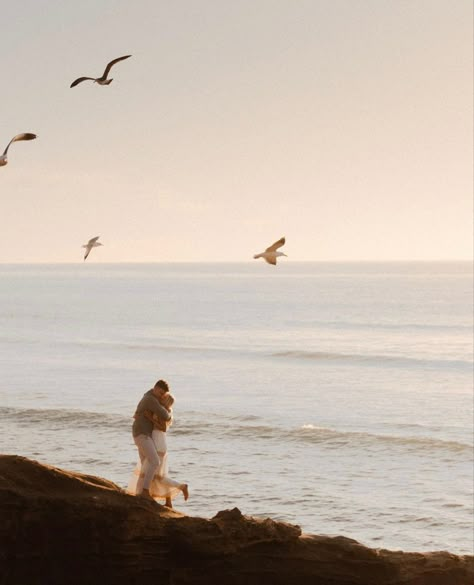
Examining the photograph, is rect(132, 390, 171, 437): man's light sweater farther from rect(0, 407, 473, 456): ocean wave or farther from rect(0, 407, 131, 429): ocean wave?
rect(0, 407, 131, 429): ocean wave

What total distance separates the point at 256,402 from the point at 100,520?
1624 inches

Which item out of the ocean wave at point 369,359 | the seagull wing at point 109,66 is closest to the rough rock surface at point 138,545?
the seagull wing at point 109,66

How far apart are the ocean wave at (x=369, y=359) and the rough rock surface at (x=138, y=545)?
2440 inches

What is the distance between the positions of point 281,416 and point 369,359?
1146 inches

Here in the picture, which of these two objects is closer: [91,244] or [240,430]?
[91,244]

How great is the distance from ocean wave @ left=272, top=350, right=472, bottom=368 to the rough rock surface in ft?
203

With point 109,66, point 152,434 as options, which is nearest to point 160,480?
point 152,434

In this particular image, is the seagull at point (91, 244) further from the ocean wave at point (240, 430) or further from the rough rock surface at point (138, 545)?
the ocean wave at point (240, 430)

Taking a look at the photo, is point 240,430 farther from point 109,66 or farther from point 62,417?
point 109,66

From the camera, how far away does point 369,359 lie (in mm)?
76750

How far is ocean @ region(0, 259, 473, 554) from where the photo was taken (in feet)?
103

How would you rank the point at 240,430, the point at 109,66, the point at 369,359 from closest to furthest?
the point at 109,66 < the point at 240,430 < the point at 369,359

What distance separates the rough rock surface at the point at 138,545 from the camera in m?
12.1

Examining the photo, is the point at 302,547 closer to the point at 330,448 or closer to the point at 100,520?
the point at 100,520
